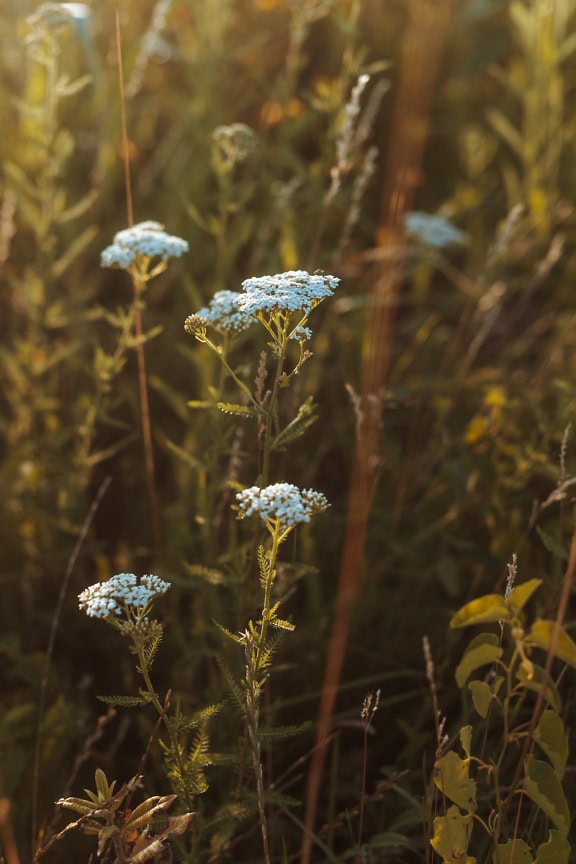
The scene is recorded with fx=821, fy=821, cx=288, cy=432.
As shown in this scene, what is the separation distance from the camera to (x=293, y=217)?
2379mm

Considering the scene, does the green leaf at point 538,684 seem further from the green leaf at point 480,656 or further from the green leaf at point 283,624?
the green leaf at point 283,624

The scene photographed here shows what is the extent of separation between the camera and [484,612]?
3.92 ft

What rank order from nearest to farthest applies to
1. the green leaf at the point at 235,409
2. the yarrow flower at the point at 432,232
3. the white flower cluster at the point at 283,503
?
the white flower cluster at the point at 283,503, the green leaf at the point at 235,409, the yarrow flower at the point at 432,232

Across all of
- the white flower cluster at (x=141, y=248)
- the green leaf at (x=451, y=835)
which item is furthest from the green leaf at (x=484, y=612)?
the white flower cluster at (x=141, y=248)

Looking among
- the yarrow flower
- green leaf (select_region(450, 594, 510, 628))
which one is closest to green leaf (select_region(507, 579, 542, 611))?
green leaf (select_region(450, 594, 510, 628))

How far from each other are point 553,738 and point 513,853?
18 centimetres

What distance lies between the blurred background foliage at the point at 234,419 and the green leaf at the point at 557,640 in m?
0.31

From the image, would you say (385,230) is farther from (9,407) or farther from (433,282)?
(9,407)

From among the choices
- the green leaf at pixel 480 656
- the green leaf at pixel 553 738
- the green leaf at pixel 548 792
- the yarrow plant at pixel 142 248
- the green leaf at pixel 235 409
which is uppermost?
the yarrow plant at pixel 142 248

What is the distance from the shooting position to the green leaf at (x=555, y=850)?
3.75 feet

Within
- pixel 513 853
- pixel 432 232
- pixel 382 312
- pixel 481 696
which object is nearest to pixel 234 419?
pixel 382 312

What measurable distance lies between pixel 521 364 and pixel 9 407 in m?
1.83

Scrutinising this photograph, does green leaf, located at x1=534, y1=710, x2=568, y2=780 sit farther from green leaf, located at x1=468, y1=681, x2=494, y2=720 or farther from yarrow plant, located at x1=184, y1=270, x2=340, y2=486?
yarrow plant, located at x1=184, y1=270, x2=340, y2=486

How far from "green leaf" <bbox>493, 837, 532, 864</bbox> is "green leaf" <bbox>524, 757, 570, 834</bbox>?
0.06 metres
